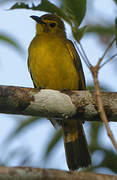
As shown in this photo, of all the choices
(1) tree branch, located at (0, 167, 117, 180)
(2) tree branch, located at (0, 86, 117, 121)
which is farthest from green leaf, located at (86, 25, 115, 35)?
(1) tree branch, located at (0, 167, 117, 180)

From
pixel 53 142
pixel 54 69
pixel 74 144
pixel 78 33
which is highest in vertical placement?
pixel 78 33

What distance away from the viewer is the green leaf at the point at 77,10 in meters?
2.81

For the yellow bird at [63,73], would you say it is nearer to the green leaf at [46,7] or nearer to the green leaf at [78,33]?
the green leaf at [46,7]

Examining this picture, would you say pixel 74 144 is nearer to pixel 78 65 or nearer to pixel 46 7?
pixel 78 65

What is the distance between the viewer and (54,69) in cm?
440

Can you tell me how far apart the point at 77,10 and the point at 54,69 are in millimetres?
1624

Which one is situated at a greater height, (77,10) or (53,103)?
(77,10)

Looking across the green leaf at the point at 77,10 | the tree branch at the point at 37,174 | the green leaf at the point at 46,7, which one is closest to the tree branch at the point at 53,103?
the green leaf at the point at 46,7

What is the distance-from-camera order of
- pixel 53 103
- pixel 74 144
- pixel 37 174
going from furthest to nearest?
pixel 74 144, pixel 53 103, pixel 37 174

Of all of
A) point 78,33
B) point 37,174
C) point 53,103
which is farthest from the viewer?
point 53,103

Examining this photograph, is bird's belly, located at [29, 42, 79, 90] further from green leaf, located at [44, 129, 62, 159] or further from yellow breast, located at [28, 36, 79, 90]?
green leaf, located at [44, 129, 62, 159]

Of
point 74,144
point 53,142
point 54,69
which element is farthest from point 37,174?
point 74,144

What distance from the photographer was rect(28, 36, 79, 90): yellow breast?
14.5 feet

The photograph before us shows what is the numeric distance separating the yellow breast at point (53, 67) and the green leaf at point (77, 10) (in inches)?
62.7
